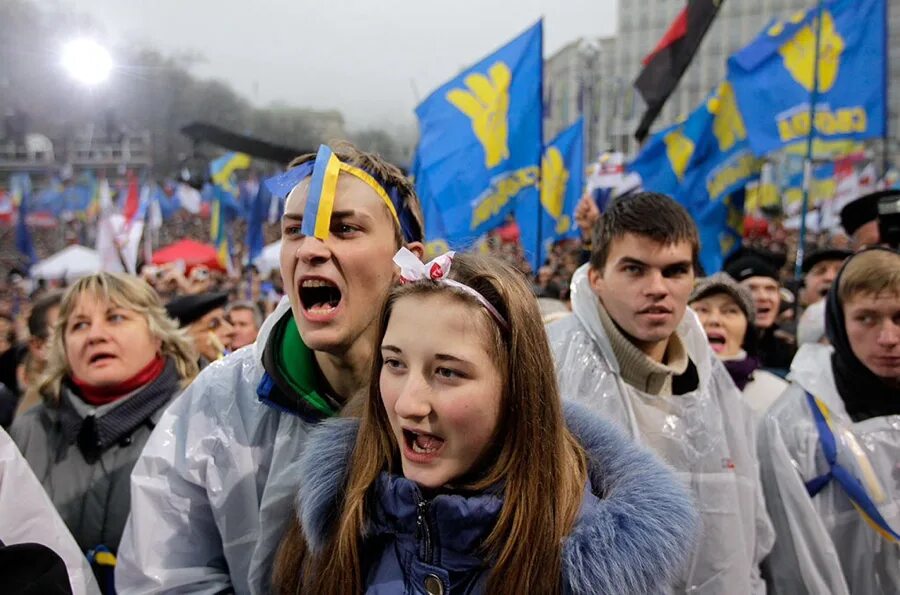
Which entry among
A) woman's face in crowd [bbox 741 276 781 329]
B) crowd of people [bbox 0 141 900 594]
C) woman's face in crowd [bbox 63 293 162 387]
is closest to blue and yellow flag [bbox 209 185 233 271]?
woman's face in crowd [bbox 741 276 781 329]

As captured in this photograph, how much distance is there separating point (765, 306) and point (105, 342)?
395 centimetres

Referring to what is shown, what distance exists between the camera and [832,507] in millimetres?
2369

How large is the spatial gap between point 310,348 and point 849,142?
19.4ft

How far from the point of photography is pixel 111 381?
2.67 meters

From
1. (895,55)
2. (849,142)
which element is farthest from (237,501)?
(895,55)

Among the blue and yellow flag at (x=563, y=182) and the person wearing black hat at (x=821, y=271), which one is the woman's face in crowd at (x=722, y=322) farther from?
the blue and yellow flag at (x=563, y=182)

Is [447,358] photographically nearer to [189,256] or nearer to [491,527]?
[491,527]

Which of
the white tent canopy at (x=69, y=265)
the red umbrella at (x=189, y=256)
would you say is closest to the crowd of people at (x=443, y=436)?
the red umbrella at (x=189, y=256)

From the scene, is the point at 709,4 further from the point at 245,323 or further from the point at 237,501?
the point at 237,501

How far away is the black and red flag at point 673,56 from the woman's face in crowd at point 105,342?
449cm

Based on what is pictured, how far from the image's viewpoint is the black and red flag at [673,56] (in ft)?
17.9

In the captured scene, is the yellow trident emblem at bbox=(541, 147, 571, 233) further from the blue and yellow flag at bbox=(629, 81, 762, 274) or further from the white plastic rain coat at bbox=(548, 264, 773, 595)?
the white plastic rain coat at bbox=(548, 264, 773, 595)

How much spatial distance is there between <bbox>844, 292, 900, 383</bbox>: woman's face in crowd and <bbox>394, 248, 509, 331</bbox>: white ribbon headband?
159 cm

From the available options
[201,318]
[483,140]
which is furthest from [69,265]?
[483,140]
